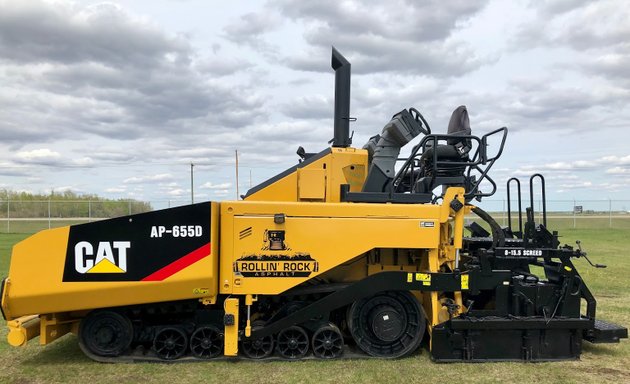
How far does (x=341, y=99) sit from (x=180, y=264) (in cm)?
280

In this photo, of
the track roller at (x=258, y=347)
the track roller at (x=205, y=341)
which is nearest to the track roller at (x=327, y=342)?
the track roller at (x=258, y=347)

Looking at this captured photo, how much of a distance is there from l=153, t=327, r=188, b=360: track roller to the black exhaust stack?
2.89 metres

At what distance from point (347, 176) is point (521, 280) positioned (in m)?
2.39

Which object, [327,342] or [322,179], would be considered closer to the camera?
[327,342]

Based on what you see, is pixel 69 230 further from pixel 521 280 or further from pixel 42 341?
pixel 521 280

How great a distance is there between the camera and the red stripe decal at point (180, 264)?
16.6ft

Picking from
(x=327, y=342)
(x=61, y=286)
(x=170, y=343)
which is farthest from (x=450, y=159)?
(x=61, y=286)

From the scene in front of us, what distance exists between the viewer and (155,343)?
17.3ft

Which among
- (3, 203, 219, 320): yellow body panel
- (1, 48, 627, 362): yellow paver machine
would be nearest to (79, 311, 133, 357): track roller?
(1, 48, 627, 362): yellow paver machine

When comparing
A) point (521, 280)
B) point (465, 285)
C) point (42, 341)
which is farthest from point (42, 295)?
point (521, 280)

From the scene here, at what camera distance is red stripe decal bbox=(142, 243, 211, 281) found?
506cm

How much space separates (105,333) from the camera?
528cm

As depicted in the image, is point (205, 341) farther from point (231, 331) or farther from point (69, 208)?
point (69, 208)

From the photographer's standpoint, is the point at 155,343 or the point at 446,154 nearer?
the point at 155,343
